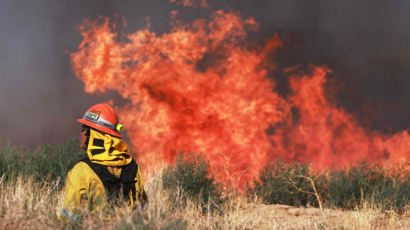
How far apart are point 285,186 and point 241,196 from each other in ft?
10.2

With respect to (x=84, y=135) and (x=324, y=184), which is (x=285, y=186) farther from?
(x=84, y=135)

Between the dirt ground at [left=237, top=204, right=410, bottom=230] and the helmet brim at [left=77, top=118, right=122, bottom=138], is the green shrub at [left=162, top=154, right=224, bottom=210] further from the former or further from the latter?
the helmet brim at [left=77, top=118, right=122, bottom=138]

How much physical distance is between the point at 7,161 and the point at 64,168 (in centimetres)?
166

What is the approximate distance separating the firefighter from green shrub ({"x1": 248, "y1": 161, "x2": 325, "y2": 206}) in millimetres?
9149

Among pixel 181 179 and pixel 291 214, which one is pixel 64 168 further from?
pixel 291 214

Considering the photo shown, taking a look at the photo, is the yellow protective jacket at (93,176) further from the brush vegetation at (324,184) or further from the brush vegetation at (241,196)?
the brush vegetation at (324,184)

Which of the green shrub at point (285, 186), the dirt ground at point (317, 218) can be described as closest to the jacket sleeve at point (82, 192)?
the dirt ground at point (317, 218)

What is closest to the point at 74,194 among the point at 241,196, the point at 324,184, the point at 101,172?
the point at 101,172

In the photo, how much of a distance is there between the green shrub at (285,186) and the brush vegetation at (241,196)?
3 cm

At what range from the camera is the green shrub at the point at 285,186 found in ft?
47.6

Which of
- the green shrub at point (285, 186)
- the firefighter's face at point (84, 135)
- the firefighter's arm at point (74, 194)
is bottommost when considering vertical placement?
the firefighter's arm at point (74, 194)

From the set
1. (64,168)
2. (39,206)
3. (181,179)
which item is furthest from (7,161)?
(39,206)

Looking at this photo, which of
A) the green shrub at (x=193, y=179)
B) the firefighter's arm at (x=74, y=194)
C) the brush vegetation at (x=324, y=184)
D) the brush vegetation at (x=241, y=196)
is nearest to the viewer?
the firefighter's arm at (x=74, y=194)

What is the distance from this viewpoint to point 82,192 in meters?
5.05
